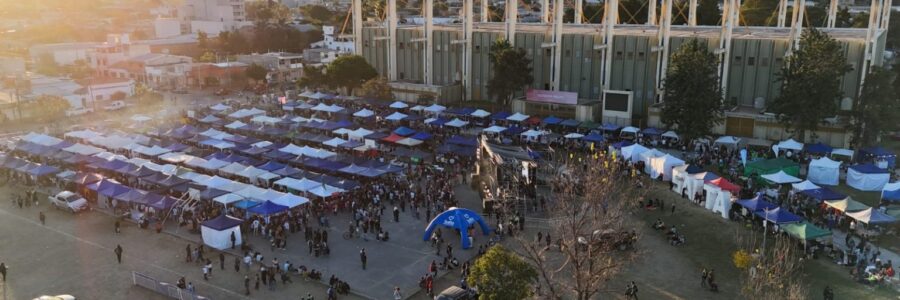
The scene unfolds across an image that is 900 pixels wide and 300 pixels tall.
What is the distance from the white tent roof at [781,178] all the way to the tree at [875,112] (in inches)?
374

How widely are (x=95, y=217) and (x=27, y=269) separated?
211 inches

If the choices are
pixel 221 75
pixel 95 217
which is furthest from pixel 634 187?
pixel 221 75

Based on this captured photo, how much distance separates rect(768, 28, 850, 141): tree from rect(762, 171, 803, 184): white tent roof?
7.42 meters

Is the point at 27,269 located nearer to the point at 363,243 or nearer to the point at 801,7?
the point at 363,243

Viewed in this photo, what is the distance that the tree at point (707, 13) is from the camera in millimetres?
72688

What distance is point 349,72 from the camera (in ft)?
172

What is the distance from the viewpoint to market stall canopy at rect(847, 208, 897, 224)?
23656 millimetres

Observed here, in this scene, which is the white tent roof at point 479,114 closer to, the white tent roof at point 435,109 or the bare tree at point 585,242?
the white tent roof at point 435,109

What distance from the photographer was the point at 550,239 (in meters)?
24.2

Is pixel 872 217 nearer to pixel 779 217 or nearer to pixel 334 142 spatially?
pixel 779 217

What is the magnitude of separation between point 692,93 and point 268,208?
2277 centimetres

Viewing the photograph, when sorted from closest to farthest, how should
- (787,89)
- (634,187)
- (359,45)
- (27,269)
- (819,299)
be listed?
(819,299) → (27,269) → (634,187) → (787,89) → (359,45)

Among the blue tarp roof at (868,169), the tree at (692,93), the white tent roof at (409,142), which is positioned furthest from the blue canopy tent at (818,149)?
the white tent roof at (409,142)

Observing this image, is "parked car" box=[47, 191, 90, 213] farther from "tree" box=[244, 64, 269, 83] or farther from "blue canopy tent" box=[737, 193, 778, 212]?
"tree" box=[244, 64, 269, 83]
